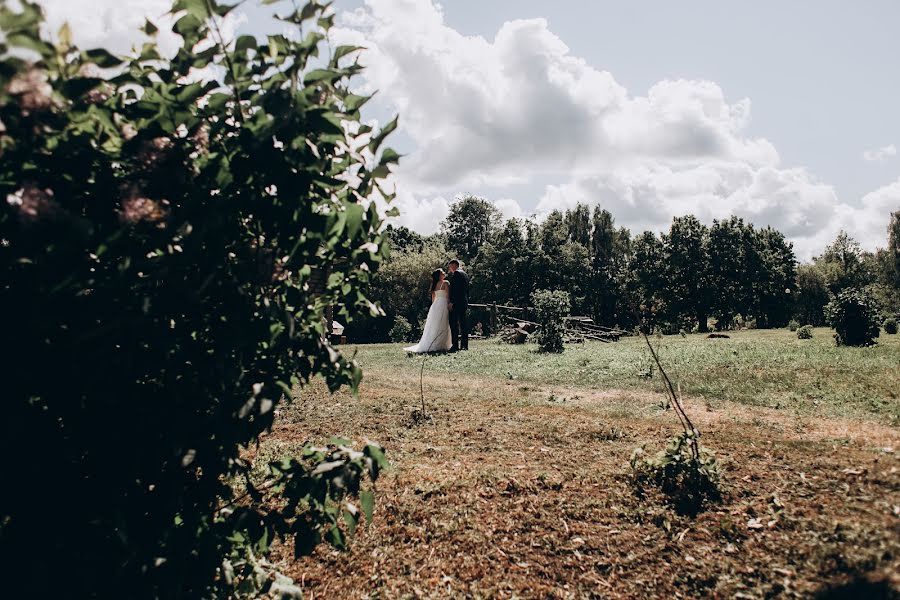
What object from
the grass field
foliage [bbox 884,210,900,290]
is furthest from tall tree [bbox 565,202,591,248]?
the grass field

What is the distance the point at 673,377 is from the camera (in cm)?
1091

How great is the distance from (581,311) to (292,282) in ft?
178

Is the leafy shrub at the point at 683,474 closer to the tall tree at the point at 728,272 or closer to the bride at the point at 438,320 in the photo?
the bride at the point at 438,320

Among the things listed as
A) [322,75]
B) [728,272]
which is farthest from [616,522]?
[728,272]

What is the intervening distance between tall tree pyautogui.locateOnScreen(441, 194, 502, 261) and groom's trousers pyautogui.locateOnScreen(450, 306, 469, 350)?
179 feet

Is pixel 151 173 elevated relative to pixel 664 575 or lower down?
elevated

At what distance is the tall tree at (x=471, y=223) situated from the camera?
74250 mm

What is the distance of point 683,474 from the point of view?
5.14 meters

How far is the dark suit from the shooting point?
54.5 ft

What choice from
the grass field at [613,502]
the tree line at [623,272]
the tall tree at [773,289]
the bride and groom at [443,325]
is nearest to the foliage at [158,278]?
the grass field at [613,502]

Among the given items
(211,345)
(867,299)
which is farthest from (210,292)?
(867,299)

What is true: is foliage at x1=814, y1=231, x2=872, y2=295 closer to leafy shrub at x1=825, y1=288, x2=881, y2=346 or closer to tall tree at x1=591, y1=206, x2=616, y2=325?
tall tree at x1=591, y1=206, x2=616, y2=325

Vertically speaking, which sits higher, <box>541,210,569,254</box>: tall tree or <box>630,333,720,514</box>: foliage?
<box>541,210,569,254</box>: tall tree

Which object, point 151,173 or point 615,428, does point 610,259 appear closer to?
point 615,428
